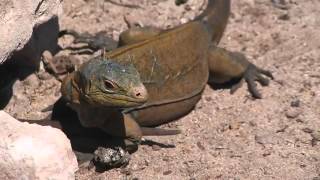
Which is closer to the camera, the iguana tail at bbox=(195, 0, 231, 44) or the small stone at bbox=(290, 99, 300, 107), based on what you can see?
the small stone at bbox=(290, 99, 300, 107)

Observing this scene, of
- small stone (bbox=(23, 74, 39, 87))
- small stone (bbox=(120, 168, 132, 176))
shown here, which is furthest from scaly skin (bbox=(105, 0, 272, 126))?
small stone (bbox=(23, 74, 39, 87))

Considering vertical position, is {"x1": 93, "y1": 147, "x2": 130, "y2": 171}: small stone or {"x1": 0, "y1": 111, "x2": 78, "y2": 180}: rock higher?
{"x1": 0, "y1": 111, "x2": 78, "y2": 180}: rock

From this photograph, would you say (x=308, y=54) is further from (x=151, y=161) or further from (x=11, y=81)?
→ (x=11, y=81)

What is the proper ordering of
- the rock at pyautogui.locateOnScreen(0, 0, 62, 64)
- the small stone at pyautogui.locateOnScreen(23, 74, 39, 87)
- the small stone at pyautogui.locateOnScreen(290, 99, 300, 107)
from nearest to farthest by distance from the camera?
the rock at pyautogui.locateOnScreen(0, 0, 62, 64) → the small stone at pyautogui.locateOnScreen(290, 99, 300, 107) → the small stone at pyautogui.locateOnScreen(23, 74, 39, 87)

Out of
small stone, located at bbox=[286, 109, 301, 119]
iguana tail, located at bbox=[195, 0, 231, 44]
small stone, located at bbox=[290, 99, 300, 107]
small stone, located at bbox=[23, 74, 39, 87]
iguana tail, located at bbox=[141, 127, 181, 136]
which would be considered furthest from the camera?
iguana tail, located at bbox=[195, 0, 231, 44]

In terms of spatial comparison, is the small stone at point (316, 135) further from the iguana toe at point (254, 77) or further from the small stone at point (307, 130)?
the iguana toe at point (254, 77)

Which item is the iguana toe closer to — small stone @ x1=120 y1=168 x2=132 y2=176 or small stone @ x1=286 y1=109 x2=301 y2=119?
small stone @ x1=286 y1=109 x2=301 y2=119

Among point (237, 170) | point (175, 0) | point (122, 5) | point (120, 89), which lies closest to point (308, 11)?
point (175, 0)

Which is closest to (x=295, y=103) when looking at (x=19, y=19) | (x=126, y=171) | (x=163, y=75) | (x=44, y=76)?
(x=163, y=75)
